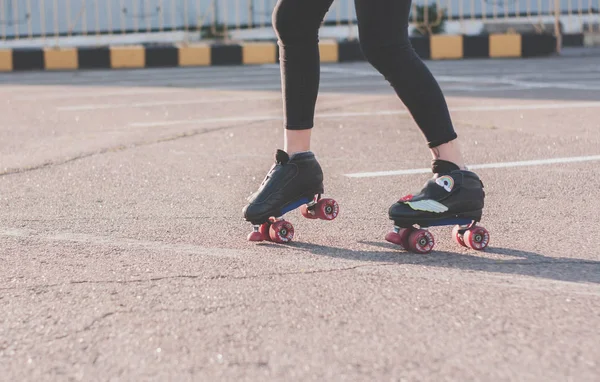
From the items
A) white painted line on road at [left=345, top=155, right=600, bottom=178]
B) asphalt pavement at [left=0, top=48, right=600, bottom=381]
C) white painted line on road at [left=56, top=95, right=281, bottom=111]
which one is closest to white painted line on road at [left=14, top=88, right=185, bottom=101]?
white painted line on road at [left=56, top=95, right=281, bottom=111]

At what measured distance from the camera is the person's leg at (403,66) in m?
3.02

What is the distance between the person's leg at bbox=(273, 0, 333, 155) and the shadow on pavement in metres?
0.39

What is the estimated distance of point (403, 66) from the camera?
10.0 ft

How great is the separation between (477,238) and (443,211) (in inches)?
5.0

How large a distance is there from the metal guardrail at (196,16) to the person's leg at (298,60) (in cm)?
1749

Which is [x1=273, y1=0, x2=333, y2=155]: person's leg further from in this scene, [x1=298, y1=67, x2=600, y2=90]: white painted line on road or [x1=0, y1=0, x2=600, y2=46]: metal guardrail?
[x1=0, y1=0, x2=600, y2=46]: metal guardrail

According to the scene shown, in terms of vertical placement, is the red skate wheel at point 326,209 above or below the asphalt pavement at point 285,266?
above

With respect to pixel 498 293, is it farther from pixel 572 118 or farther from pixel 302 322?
pixel 572 118

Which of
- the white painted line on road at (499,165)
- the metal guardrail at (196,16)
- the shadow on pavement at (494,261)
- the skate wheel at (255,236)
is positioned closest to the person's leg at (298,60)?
the skate wheel at (255,236)

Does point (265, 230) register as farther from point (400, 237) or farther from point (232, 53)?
point (232, 53)

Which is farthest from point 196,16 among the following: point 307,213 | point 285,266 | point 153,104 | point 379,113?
point 285,266

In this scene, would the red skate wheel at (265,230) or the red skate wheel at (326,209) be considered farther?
the red skate wheel at (326,209)

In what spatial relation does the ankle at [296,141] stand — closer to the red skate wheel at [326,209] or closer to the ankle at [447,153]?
the red skate wheel at [326,209]

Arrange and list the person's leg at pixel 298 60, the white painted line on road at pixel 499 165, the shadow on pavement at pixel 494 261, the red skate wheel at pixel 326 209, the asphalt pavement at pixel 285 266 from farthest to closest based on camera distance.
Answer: the white painted line on road at pixel 499 165
the red skate wheel at pixel 326 209
the person's leg at pixel 298 60
the shadow on pavement at pixel 494 261
the asphalt pavement at pixel 285 266
